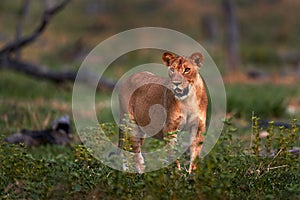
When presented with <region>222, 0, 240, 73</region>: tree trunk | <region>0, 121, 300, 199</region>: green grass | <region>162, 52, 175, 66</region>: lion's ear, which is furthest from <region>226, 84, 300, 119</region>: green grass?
<region>222, 0, 240, 73</region>: tree trunk

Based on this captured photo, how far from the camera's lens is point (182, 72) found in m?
6.10

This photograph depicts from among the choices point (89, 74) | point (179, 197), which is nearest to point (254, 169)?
point (179, 197)

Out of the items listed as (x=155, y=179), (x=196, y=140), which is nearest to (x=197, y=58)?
(x=196, y=140)

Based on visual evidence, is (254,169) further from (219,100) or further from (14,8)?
(14,8)

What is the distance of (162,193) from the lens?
4867 millimetres

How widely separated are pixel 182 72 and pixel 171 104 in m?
0.36

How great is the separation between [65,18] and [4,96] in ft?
75.5

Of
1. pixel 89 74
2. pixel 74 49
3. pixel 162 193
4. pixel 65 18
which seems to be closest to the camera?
pixel 162 193

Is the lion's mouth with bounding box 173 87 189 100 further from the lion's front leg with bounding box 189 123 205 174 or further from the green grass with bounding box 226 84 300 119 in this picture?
the green grass with bounding box 226 84 300 119

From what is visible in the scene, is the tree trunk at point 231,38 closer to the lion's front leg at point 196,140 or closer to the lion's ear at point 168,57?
the lion's front leg at point 196,140

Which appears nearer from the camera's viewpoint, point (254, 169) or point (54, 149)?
point (254, 169)

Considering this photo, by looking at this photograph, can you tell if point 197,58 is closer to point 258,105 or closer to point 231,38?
point 258,105

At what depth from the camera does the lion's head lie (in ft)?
20.0

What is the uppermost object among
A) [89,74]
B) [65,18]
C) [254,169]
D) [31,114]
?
[254,169]
